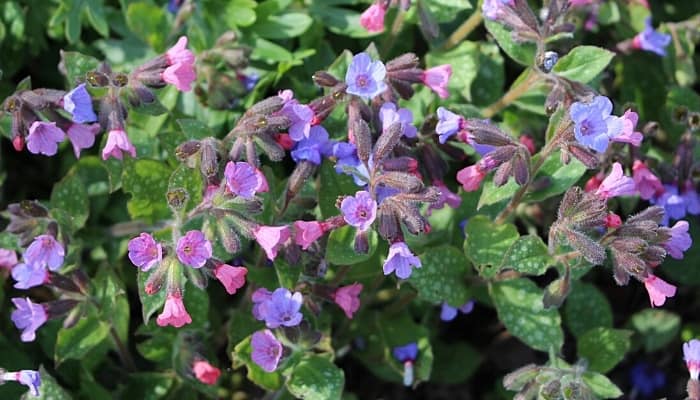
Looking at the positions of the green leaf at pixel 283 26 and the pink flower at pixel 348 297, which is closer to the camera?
the pink flower at pixel 348 297

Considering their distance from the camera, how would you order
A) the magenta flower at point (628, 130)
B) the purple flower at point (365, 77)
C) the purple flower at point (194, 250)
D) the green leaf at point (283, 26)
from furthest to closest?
the green leaf at point (283, 26) → the purple flower at point (365, 77) → the magenta flower at point (628, 130) → the purple flower at point (194, 250)

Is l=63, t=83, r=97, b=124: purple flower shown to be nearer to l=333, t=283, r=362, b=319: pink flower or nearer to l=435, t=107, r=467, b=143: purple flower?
l=333, t=283, r=362, b=319: pink flower

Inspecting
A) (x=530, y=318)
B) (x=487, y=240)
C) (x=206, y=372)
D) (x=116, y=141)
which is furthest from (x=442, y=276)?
(x=116, y=141)

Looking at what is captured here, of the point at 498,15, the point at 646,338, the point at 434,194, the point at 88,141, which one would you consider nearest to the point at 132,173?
the point at 88,141

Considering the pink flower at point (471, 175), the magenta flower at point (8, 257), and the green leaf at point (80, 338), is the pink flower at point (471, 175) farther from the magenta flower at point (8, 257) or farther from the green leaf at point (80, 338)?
the magenta flower at point (8, 257)

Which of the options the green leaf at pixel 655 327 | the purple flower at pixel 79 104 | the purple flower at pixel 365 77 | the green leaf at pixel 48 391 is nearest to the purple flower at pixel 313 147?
the purple flower at pixel 365 77

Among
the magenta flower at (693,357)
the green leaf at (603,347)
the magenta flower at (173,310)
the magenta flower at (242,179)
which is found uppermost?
the magenta flower at (242,179)

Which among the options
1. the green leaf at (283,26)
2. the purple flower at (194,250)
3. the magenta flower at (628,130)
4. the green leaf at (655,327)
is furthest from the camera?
the green leaf at (655,327)

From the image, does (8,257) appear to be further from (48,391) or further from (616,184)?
(616,184)
